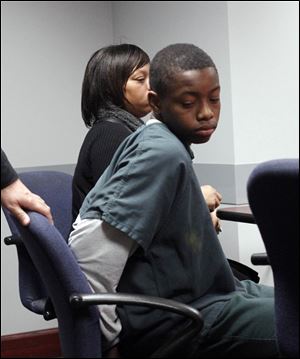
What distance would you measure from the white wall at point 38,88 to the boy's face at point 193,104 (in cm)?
171

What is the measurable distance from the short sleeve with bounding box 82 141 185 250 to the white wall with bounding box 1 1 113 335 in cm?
174

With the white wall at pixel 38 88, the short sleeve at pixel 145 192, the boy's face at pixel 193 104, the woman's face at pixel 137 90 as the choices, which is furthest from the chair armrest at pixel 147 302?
the white wall at pixel 38 88

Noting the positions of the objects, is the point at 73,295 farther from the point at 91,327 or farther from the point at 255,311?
the point at 255,311

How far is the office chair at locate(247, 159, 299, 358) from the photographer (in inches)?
39.2

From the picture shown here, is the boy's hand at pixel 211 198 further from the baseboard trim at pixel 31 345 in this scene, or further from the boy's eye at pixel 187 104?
the baseboard trim at pixel 31 345

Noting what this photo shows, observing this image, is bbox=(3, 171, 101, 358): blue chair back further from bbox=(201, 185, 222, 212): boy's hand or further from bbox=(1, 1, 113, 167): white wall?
bbox=(1, 1, 113, 167): white wall

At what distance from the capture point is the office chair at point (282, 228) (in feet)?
3.27

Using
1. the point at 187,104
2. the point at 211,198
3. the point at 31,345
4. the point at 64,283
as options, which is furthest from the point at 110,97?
the point at 31,345

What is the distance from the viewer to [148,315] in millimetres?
1249

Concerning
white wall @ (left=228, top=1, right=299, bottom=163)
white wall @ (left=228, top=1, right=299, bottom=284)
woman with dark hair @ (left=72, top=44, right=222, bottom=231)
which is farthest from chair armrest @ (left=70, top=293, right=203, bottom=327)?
white wall @ (left=228, top=1, right=299, bottom=163)

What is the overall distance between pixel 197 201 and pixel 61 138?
182cm

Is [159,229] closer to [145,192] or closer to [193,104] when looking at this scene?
[145,192]

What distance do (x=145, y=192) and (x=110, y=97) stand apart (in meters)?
0.68

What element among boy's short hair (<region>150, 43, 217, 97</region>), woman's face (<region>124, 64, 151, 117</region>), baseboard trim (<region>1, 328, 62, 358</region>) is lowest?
baseboard trim (<region>1, 328, 62, 358</region>)
